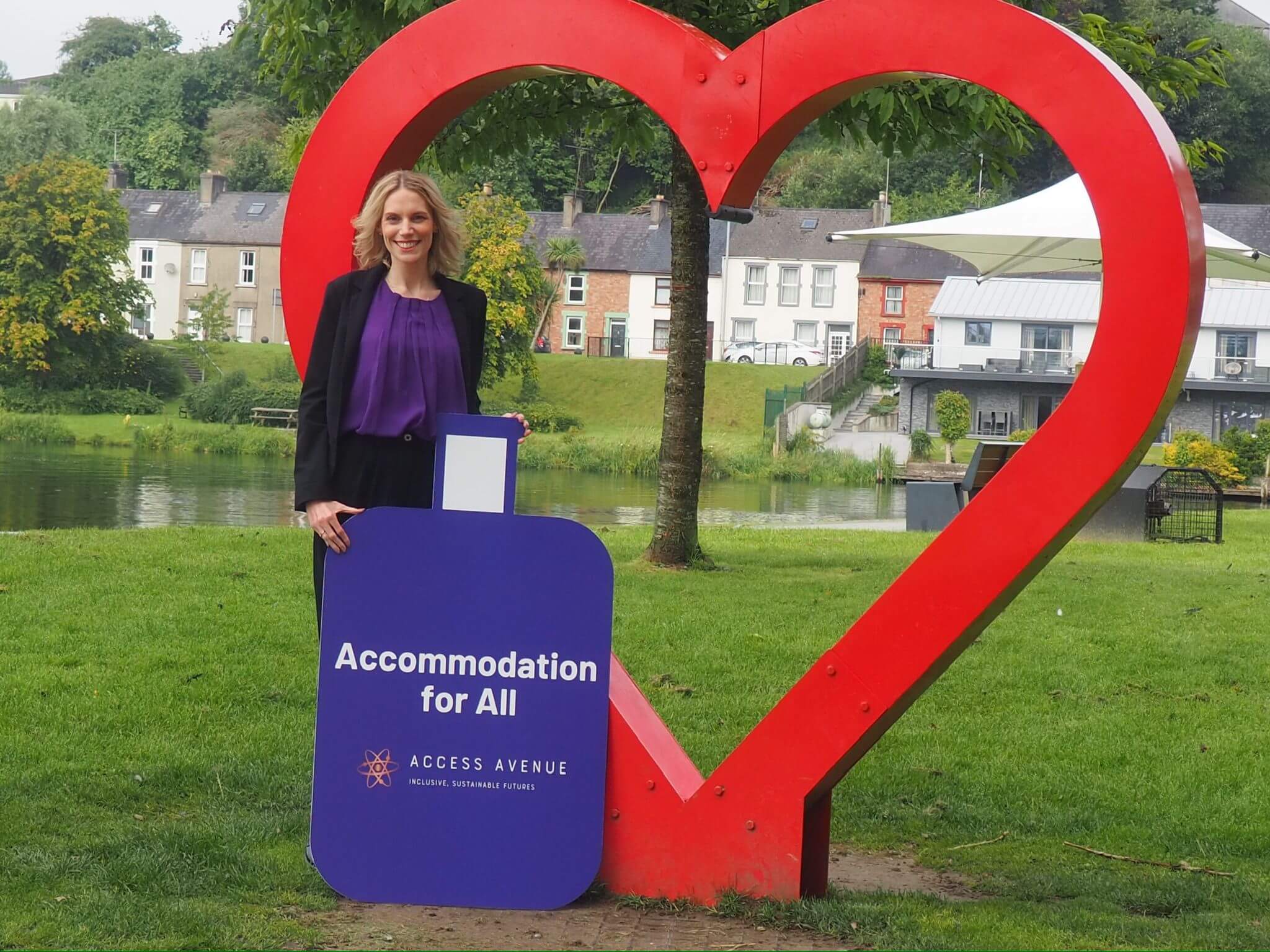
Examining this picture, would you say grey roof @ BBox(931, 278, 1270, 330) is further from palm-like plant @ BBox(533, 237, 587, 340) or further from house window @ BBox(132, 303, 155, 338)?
house window @ BBox(132, 303, 155, 338)

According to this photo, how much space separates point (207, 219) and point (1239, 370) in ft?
136

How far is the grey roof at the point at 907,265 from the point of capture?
5834 cm

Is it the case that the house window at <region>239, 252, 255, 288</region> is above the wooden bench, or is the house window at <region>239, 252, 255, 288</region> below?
above

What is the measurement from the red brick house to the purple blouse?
54933 millimetres

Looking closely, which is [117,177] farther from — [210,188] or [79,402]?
[79,402]

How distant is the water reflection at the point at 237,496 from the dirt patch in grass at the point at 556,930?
14475 millimetres

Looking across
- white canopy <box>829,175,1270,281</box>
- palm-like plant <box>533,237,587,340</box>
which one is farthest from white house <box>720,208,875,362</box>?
white canopy <box>829,175,1270,281</box>

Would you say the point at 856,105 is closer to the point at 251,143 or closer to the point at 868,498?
the point at 868,498

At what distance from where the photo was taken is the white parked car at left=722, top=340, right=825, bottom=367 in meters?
56.6

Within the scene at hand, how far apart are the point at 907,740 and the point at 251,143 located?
76.4 metres

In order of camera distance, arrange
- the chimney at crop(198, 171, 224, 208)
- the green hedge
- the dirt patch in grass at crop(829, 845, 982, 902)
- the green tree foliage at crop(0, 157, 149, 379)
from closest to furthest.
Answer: the dirt patch in grass at crop(829, 845, 982, 902), the green hedge, the green tree foliage at crop(0, 157, 149, 379), the chimney at crop(198, 171, 224, 208)

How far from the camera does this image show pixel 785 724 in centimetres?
406

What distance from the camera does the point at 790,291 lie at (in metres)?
59.9

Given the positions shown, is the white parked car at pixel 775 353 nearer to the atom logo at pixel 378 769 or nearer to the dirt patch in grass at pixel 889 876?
the dirt patch in grass at pixel 889 876
